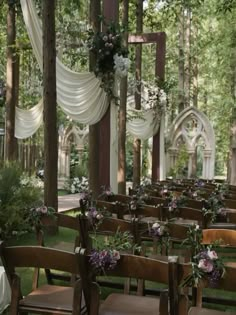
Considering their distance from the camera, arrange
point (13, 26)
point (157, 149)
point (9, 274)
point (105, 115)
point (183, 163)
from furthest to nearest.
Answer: point (183, 163) < point (157, 149) < point (13, 26) < point (105, 115) < point (9, 274)

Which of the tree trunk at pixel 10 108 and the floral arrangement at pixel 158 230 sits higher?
the tree trunk at pixel 10 108

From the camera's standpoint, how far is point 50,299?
2.69 m

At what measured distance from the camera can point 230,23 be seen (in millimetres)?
14250

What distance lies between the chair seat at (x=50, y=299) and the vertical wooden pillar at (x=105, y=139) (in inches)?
199

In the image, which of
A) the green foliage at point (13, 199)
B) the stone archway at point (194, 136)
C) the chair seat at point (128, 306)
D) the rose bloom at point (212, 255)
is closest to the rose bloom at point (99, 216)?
the chair seat at point (128, 306)

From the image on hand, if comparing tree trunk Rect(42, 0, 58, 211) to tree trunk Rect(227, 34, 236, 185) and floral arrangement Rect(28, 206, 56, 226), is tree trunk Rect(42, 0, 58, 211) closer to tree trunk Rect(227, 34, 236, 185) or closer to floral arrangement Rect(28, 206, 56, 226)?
floral arrangement Rect(28, 206, 56, 226)

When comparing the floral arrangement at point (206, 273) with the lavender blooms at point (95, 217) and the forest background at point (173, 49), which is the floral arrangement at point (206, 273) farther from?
the forest background at point (173, 49)

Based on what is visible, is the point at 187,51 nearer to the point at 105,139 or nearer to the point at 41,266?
the point at 105,139

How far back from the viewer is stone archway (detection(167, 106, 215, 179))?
1538 centimetres

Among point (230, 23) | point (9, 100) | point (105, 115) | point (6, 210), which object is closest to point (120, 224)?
point (6, 210)

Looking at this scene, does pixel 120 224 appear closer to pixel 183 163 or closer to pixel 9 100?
pixel 9 100

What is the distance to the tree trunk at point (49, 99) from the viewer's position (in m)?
6.19

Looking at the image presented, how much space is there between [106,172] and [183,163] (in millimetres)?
9466

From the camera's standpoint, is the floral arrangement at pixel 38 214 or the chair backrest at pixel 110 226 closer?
the chair backrest at pixel 110 226
